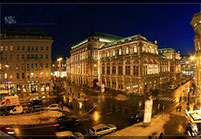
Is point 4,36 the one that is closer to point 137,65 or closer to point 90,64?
point 90,64

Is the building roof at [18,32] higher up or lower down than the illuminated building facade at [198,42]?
higher up

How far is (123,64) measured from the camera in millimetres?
40531

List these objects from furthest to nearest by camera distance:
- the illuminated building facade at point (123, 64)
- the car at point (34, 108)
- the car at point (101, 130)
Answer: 1. the illuminated building facade at point (123, 64)
2. the car at point (34, 108)
3. the car at point (101, 130)

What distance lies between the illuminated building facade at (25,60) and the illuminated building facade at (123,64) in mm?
18474

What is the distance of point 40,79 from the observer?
134 ft

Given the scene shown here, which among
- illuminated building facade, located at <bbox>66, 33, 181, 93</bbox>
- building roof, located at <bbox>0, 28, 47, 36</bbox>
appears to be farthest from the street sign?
building roof, located at <bbox>0, 28, 47, 36</bbox>

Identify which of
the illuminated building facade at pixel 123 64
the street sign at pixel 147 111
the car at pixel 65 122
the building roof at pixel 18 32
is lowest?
the car at pixel 65 122

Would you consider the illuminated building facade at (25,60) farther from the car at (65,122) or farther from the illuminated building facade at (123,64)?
the car at (65,122)

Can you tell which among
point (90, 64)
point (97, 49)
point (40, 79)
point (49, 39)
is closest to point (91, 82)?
point (90, 64)

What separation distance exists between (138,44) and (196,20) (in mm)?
14577

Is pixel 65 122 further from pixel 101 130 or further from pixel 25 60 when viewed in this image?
pixel 25 60

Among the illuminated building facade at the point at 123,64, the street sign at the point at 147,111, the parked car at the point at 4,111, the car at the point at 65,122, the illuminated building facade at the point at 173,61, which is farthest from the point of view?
the illuminated building facade at the point at 173,61

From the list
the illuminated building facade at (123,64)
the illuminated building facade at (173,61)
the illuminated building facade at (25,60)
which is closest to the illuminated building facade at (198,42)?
the illuminated building facade at (123,64)

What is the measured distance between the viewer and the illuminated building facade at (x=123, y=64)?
36156mm
